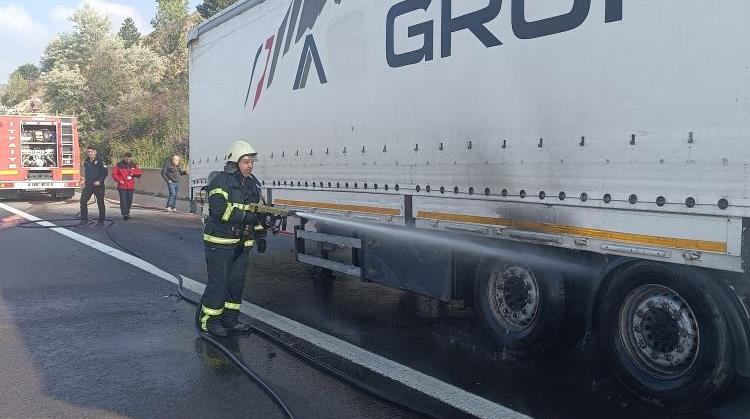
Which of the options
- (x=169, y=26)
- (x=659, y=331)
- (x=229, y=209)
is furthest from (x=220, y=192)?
(x=169, y=26)

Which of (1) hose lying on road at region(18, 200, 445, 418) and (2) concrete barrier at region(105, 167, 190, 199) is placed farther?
(2) concrete barrier at region(105, 167, 190, 199)

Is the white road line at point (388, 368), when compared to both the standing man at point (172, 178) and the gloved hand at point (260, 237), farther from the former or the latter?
the standing man at point (172, 178)

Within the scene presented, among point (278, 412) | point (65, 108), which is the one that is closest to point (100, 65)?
point (65, 108)

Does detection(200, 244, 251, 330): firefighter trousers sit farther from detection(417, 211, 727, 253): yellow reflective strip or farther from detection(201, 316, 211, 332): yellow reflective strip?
detection(417, 211, 727, 253): yellow reflective strip

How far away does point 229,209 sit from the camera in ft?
18.2

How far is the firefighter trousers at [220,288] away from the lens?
5.78 m

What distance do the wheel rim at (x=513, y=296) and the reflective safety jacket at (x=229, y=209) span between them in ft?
7.42

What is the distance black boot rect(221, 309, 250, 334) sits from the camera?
232 inches

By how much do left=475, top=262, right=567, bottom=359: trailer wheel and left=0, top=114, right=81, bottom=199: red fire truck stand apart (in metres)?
22.0

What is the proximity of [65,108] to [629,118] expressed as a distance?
138ft

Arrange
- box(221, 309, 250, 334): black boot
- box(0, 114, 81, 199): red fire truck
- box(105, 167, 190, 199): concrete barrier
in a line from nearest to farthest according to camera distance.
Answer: box(221, 309, 250, 334): black boot → box(0, 114, 81, 199): red fire truck → box(105, 167, 190, 199): concrete barrier

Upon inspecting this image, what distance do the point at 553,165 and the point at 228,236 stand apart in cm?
299

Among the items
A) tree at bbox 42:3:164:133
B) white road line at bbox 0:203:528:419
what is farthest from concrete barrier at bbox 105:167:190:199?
white road line at bbox 0:203:528:419

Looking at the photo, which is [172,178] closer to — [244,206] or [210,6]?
[244,206]
